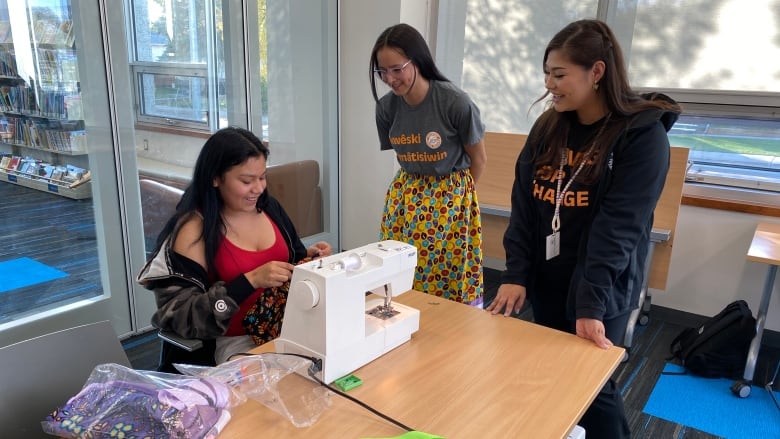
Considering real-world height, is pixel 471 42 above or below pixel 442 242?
above

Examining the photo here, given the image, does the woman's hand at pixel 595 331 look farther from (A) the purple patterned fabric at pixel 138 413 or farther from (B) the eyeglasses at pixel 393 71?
(B) the eyeglasses at pixel 393 71

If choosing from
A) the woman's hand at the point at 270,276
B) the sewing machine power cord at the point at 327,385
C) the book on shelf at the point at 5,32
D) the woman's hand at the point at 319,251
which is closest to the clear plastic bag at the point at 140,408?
the sewing machine power cord at the point at 327,385

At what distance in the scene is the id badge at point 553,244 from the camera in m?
1.45

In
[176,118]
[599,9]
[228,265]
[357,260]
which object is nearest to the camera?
[357,260]

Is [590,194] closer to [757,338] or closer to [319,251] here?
[319,251]

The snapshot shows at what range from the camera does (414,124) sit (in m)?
2.05

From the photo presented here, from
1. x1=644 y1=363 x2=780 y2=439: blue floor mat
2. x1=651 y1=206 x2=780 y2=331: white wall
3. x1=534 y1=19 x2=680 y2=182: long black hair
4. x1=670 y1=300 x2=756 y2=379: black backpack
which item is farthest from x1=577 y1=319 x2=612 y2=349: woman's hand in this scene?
x1=651 y1=206 x2=780 y2=331: white wall

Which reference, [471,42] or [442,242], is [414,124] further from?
[471,42]

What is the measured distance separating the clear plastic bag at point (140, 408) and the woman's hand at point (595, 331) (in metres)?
0.84

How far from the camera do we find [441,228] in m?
2.08

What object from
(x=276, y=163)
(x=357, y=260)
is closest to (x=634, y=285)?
(x=357, y=260)

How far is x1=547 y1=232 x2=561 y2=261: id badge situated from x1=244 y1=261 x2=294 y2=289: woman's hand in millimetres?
695

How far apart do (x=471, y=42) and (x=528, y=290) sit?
2.60 metres

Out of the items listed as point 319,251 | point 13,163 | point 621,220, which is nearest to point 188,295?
point 319,251
